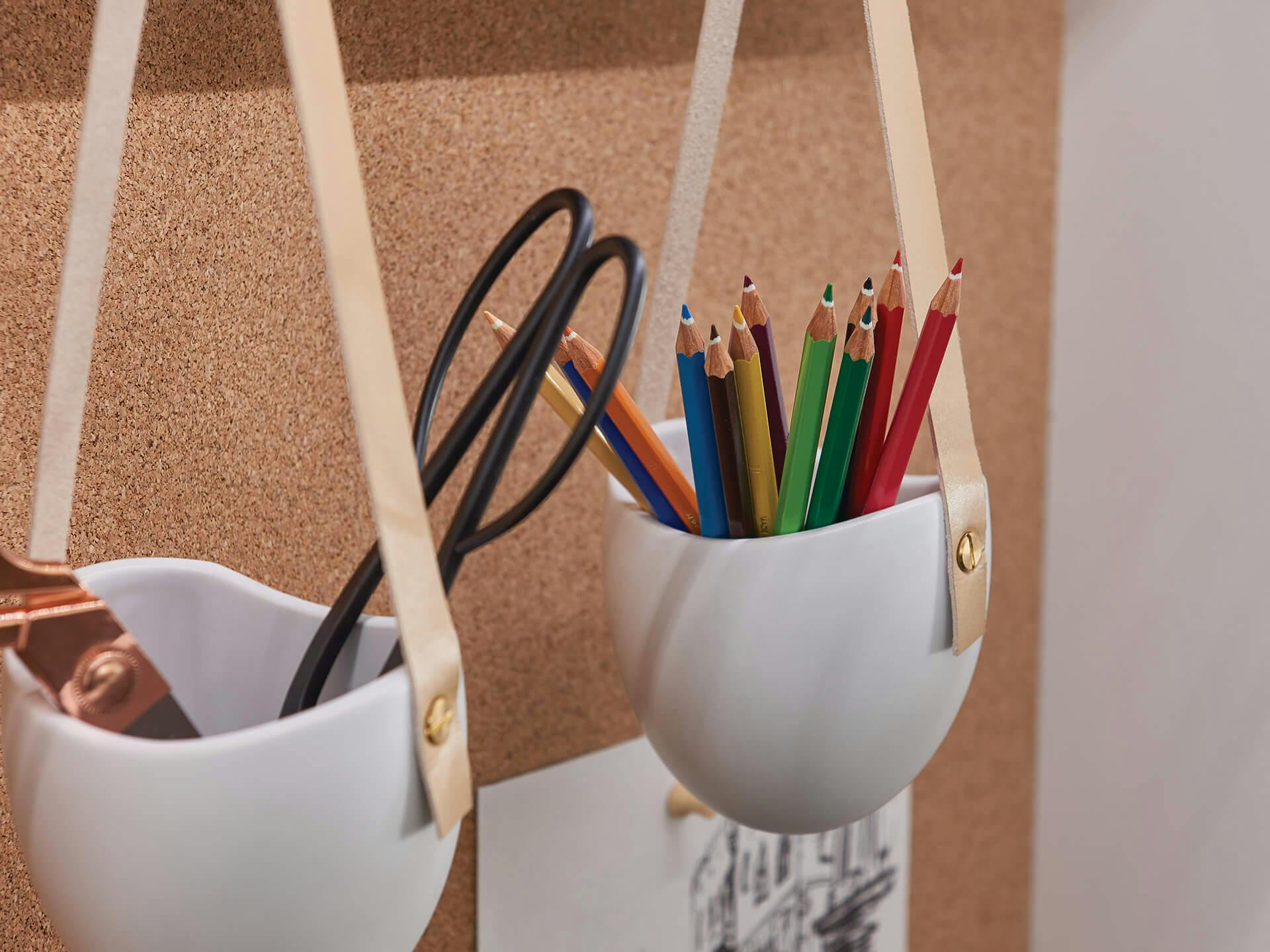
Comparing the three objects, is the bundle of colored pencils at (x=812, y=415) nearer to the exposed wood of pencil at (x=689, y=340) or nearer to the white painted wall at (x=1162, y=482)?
the exposed wood of pencil at (x=689, y=340)

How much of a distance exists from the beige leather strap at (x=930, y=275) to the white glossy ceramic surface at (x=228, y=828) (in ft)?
0.39

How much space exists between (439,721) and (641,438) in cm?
9

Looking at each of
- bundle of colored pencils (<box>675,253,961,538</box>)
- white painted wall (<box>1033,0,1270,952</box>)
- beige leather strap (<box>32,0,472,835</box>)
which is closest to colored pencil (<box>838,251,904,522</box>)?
bundle of colored pencils (<box>675,253,961,538</box>)

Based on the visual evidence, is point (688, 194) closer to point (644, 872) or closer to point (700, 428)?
point (700, 428)

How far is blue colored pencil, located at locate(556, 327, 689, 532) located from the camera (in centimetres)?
24

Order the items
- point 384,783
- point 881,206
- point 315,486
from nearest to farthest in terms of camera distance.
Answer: point 384,783
point 315,486
point 881,206

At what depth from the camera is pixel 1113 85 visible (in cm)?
48

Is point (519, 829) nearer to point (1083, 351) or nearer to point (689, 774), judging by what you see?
point (689, 774)

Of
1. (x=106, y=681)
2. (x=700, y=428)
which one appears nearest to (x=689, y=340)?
(x=700, y=428)

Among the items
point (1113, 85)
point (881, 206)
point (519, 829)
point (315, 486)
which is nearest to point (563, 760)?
point (519, 829)

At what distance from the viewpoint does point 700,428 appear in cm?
24

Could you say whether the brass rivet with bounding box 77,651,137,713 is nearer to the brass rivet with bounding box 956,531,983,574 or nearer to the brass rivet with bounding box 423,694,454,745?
the brass rivet with bounding box 423,694,454,745

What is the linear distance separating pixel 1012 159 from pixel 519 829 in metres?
0.35

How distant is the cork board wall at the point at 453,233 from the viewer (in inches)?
10.3
